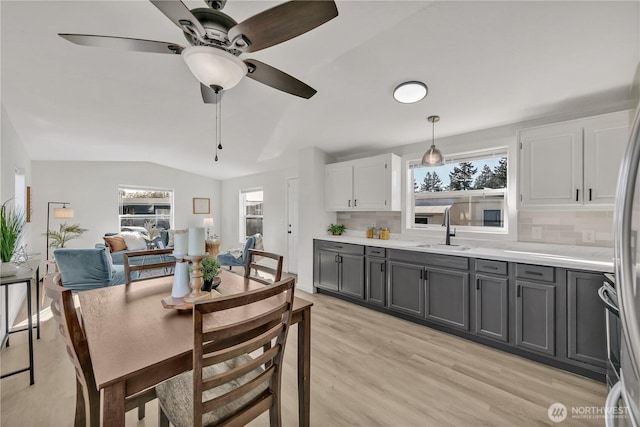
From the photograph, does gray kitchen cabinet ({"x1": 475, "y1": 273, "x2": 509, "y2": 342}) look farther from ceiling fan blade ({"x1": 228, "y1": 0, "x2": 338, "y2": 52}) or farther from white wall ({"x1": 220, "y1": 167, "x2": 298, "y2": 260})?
white wall ({"x1": 220, "y1": 167, "x2": 298, "y2": 260})

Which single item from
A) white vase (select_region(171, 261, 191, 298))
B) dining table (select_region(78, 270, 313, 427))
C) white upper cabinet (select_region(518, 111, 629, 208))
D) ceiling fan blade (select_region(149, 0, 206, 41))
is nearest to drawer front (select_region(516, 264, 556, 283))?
white upper cabinet (select_region(518, 111, 629, 208))

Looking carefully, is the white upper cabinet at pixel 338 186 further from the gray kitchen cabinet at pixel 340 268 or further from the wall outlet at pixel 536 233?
the wall outlet at pixel 536 233

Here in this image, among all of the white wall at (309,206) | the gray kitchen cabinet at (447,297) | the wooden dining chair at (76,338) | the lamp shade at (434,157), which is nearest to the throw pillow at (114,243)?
the white wall at (309,206)

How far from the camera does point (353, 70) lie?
2.34 meters

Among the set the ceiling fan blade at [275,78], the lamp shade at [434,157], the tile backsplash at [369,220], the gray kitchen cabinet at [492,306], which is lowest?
the gray kitchen cabinet at [492,306]

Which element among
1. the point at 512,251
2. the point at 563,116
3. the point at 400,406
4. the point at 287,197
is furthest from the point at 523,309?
the point at 287,197

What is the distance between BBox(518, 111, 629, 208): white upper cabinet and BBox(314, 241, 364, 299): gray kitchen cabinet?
195 cm

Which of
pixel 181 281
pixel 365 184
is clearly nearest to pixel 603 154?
pixel 365 184

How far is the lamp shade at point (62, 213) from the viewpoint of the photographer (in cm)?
480

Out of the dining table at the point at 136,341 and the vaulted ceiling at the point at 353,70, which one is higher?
the vaulted ceiling at the point at 353,70

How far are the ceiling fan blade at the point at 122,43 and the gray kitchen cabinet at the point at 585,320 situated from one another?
125 inches

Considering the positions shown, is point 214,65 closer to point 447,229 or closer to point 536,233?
point 447,229

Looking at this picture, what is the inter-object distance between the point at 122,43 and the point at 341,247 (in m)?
3.05

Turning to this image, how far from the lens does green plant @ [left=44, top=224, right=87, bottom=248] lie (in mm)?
5020
